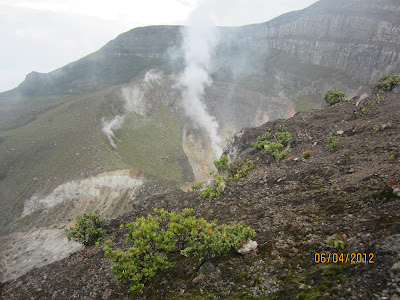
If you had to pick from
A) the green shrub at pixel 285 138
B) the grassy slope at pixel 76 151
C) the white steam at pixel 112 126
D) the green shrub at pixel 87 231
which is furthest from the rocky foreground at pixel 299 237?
the white steam at pixel 112 126

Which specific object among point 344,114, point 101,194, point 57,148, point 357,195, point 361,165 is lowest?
point 101,194

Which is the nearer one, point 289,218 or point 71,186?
point 289,218

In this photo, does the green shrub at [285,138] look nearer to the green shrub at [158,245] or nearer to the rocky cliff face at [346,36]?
the green shrub at [158,245]

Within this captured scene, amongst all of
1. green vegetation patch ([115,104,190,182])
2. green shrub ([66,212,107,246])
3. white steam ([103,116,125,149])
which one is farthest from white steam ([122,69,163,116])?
green shrub ([66,212,107,246])

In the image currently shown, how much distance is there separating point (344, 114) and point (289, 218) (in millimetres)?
24228

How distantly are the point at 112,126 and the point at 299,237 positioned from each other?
238 ft

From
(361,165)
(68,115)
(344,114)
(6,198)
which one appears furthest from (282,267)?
(68,115)

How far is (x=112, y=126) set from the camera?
7512cm

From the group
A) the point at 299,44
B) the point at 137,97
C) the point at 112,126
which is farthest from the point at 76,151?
the point at 299,44

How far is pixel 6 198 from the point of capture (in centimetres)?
5444

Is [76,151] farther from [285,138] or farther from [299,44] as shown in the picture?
[299,44]

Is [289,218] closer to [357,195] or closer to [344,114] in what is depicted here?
[357,195]

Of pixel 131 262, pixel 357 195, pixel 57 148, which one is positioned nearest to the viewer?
pixel 131 262

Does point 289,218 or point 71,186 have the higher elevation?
point 289,218
